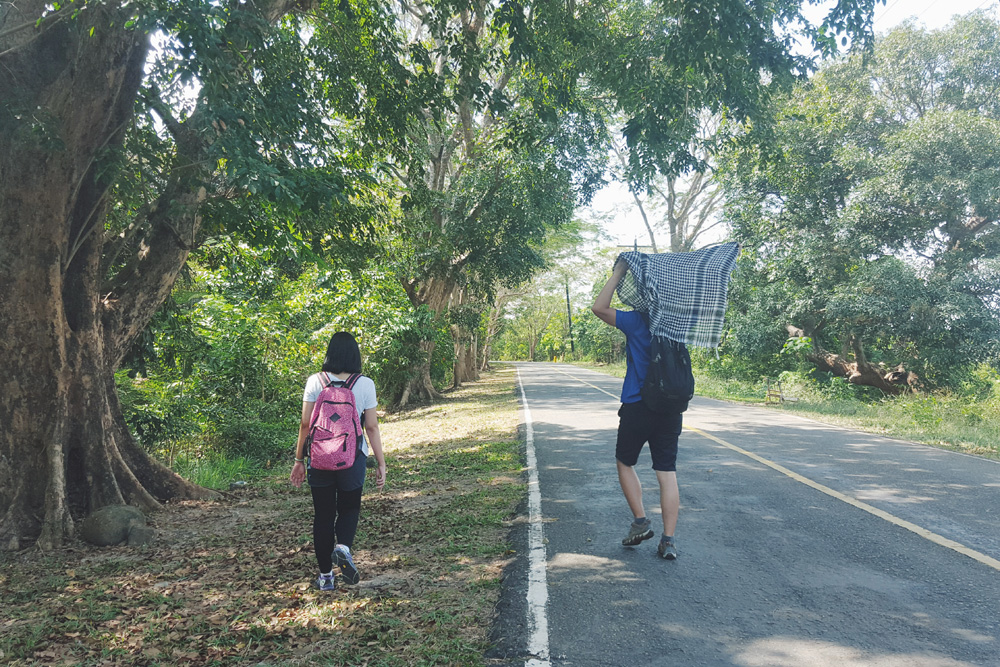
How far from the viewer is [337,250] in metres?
10.3

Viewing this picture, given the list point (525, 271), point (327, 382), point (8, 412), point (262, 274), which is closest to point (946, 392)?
point (525, 271)

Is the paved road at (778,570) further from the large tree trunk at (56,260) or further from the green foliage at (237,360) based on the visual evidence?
the green foliage at (237,360)

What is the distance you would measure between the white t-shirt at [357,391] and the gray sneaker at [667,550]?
231 centimetres

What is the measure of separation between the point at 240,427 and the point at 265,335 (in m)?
1.81

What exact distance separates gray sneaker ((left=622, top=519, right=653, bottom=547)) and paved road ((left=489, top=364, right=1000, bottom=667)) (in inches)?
3.0

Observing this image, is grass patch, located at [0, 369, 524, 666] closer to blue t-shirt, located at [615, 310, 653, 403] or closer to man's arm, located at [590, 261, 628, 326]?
blue t-shirt, located at [615, 310, 653, 403]

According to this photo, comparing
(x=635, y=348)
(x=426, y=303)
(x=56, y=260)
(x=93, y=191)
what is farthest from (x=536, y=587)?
(x=426, y=303)

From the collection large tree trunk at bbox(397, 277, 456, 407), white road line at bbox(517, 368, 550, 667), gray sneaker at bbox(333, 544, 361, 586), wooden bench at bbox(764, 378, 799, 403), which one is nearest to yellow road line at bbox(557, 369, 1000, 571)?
white road line at bbox(517, 368, 550, 667)

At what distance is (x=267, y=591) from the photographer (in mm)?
4523

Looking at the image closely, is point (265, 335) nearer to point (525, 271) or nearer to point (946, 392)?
point (525, 271)

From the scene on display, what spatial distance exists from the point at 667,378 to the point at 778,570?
5.01 ft

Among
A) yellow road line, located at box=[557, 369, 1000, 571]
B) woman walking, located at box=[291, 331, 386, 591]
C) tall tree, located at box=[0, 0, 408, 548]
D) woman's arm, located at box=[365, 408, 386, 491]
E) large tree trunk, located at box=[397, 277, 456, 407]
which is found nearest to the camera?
woman walking, located at box=[291, 331, 386, 591]

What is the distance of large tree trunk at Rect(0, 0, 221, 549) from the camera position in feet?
19.0

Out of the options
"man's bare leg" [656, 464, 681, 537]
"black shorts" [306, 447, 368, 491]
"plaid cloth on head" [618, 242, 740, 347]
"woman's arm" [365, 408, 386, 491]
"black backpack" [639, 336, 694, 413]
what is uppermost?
"plaid cloth on head" [618, 242, 740, 347]
